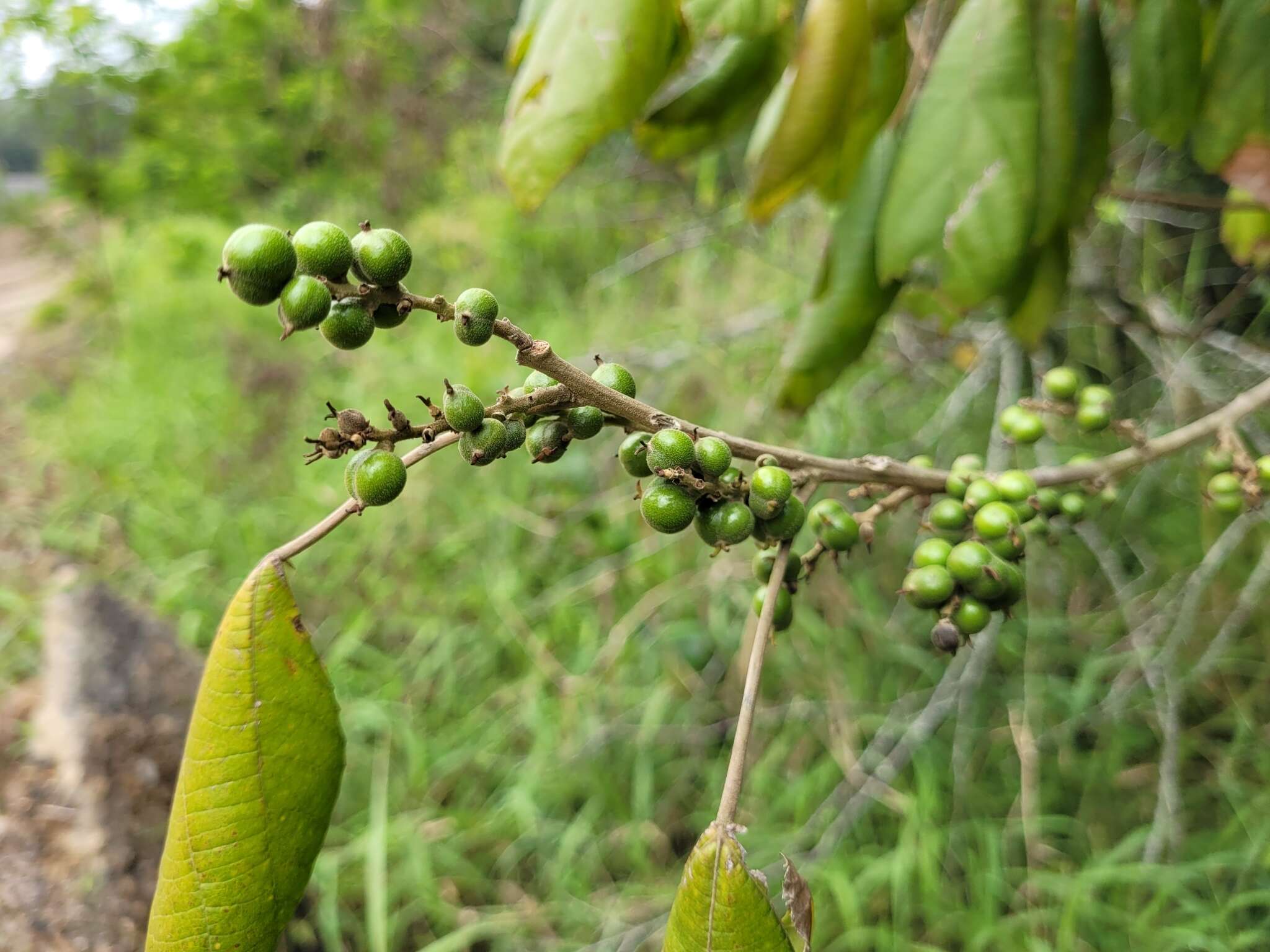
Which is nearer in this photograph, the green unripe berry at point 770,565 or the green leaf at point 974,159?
the green unripe berry at point 770,565

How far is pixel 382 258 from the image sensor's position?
1.98ft

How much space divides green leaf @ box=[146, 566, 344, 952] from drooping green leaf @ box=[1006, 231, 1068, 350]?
126 centimetres

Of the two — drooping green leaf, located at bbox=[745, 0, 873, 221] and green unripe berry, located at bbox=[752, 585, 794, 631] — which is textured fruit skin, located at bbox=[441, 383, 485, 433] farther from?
drooping green leaf, located at bbox=[745, 0, 873, 221]

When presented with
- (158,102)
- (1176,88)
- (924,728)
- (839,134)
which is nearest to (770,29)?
(839,134)

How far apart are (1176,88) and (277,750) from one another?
148cm

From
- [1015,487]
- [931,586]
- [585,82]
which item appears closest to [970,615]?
[931,586]

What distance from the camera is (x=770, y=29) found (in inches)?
44.8

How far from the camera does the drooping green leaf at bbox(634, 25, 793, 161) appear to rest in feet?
4.71

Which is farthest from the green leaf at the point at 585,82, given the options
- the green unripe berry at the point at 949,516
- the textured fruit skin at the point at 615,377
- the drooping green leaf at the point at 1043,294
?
the drooping green leaf at the point at 1043,294

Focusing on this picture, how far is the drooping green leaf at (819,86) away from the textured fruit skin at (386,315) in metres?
0.73

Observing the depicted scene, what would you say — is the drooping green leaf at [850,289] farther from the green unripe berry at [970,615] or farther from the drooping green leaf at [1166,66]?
the green unripe berry at [970,615]

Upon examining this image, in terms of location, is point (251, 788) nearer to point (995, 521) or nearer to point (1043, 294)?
point (995, 521)

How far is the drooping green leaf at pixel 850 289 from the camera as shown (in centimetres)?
141

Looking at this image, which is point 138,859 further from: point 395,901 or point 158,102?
point 158,102
